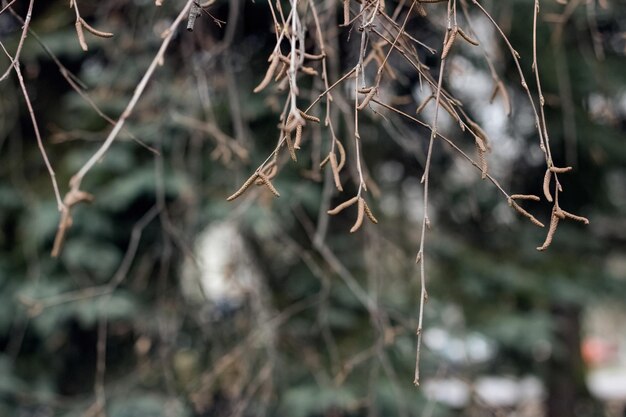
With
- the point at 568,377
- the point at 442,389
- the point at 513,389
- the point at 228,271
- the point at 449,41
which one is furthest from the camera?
the point at 513,389

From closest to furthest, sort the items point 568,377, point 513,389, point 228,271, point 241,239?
point 228,271
point 241,239
point 568,377
point 513,389

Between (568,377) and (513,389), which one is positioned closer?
(568,377)

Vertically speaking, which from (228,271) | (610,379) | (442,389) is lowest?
(610,379)

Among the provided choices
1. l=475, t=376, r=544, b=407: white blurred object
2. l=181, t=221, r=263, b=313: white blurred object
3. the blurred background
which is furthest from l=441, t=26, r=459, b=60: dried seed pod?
l=181, t=221, r=263, b=313: white blurred object

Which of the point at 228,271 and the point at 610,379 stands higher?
the point at 228,271

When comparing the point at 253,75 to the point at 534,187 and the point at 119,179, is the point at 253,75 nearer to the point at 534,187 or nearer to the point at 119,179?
the point at 119,179

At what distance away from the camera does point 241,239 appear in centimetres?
341

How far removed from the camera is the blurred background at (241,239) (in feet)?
9.56

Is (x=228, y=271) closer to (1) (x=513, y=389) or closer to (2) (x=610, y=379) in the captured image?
(1) (x=513, y=389)

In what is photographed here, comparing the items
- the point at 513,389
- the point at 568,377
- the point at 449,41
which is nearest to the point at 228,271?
the point at 449,41

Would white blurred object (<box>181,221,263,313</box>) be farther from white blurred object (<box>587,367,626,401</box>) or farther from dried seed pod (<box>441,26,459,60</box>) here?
white blurred object (<box>587,367,626,401</box>)

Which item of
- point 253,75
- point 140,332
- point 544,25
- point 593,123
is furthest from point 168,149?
point 593,123

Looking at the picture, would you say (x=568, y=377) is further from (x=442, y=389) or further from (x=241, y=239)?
(x=241, y=239)

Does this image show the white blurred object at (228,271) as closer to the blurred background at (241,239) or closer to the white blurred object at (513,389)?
the blurred background at (241,239)
